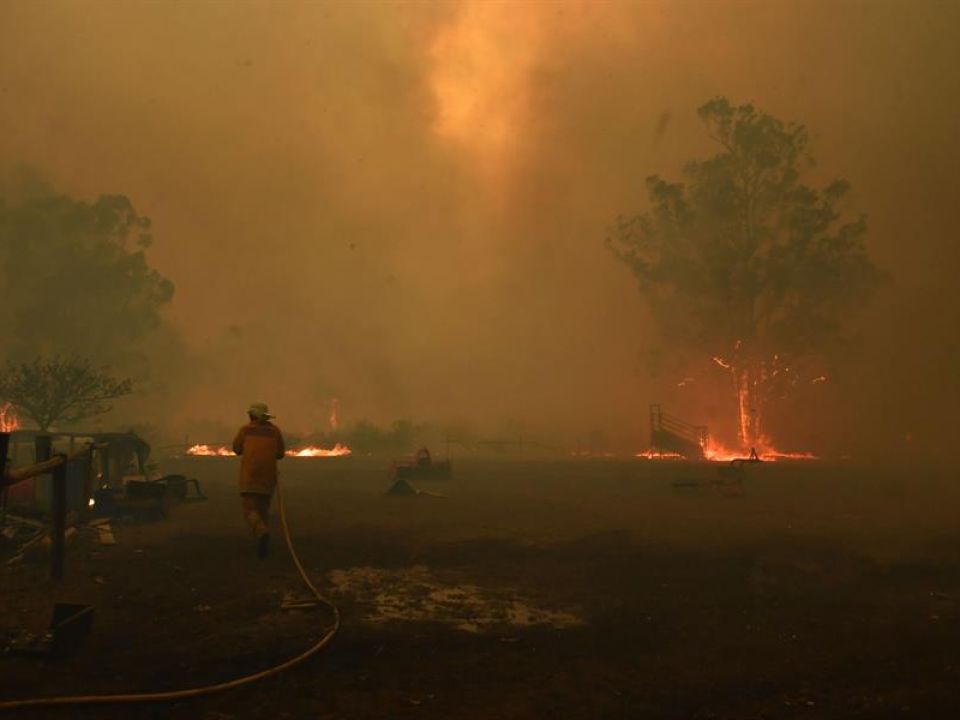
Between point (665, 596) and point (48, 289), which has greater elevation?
point (48, 289)

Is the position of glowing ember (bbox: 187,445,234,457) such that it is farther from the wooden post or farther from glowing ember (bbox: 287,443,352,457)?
the wooden post

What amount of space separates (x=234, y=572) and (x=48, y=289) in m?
40.8

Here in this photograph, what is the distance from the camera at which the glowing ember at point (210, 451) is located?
3722cm

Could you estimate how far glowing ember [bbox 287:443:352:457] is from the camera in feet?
124

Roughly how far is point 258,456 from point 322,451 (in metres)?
30.7

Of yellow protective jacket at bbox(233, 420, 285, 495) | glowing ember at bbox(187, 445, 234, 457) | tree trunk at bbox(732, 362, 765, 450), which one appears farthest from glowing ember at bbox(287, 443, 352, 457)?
yellow protective jacket at bbox(233, 420, 285, 495)

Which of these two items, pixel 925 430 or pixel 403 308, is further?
pixel 403 308

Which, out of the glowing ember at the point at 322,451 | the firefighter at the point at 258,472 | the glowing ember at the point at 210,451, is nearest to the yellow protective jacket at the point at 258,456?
the firefighter at the point at 258,472

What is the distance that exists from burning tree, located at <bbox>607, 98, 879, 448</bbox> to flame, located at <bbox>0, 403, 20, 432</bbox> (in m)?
35.5

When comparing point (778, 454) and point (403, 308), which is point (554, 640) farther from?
point (403, 308)

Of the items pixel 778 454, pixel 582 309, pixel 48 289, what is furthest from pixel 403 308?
pixel 778 454

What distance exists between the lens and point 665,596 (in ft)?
27.1

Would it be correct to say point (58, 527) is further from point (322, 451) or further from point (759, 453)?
point (759, 453)

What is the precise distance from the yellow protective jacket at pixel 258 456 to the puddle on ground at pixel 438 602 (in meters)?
1.78
